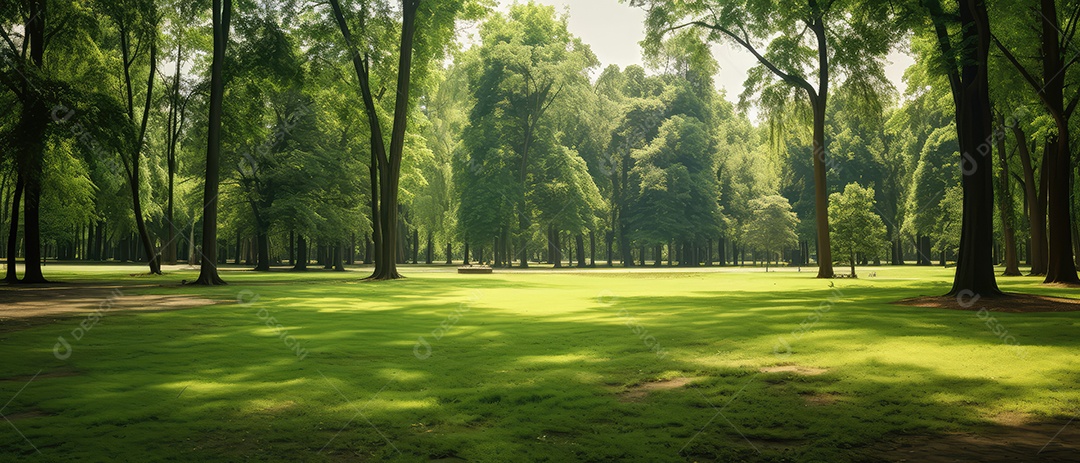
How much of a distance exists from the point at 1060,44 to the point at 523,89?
43164 millimetres

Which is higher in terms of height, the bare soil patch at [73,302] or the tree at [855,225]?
the tree at [855,225]

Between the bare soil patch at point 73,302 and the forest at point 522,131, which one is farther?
the forest at point 522,131

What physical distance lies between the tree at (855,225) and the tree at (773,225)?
35.3 metres

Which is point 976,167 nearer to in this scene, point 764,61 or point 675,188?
point 764,61

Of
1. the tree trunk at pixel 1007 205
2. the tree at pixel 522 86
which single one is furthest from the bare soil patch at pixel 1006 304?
the tree at pixel 522 86

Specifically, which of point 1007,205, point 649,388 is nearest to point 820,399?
point 649,388

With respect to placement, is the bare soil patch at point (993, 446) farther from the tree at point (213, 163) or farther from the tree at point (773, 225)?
the tree at point (773, 225)

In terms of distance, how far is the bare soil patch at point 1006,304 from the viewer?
17784 millimetres

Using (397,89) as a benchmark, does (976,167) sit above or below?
below

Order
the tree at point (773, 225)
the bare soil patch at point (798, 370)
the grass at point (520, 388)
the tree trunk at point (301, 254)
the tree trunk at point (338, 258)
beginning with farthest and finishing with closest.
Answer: the tree at point (773, 225) → the tree trunk at point (338, 258) → the tree trunk at point (301, 254) → the bare soil patch at point (798, 370) → the grass at point (520, 388)

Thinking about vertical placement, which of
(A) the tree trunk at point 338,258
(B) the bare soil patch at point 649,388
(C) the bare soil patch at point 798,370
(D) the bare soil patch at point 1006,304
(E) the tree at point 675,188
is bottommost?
(B) the bare soil patch at point 649,388

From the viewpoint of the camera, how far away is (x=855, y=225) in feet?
145

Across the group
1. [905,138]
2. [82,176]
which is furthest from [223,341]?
[905,138]

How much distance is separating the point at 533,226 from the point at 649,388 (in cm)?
5981
